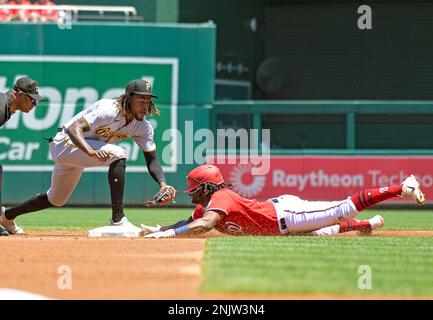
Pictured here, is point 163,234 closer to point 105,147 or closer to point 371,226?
point 105,147

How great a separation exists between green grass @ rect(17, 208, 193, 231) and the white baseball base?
5.55 ft

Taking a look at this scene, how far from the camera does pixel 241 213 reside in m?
8.10

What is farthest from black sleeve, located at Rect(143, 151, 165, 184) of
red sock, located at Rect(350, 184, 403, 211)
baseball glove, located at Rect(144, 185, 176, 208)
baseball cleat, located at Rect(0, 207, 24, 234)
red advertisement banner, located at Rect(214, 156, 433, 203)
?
red advertisement banner, located at Rect(214, 156, 433, 203)

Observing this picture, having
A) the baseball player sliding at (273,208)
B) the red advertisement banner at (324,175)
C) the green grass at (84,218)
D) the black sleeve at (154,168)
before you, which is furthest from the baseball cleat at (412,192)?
the red advertisement banner at (324,175)

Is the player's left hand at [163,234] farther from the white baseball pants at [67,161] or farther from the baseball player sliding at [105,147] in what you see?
the white baseball pants at [67,161]

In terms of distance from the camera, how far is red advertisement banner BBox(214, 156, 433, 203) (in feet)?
51.4

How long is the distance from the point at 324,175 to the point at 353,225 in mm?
7091

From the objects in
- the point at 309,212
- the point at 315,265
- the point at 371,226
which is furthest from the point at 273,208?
the point at 315,265

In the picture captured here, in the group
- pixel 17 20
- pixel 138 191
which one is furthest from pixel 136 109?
pixel 17 20

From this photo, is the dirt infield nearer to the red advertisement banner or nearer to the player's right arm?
the player's right arm

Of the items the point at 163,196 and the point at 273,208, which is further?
the point at 163,196

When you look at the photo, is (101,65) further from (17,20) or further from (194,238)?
(194,238)

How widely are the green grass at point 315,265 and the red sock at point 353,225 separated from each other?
415 millimetres
